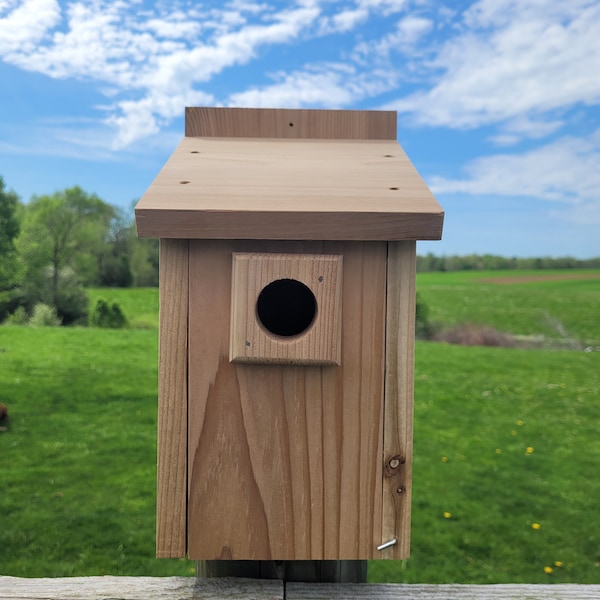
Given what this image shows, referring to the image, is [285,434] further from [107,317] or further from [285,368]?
[107,317]

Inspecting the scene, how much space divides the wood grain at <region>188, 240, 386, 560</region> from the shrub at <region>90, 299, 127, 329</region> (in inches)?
612

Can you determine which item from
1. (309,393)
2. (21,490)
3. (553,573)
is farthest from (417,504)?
(309,393)

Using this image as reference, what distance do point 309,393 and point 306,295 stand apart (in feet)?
1.72

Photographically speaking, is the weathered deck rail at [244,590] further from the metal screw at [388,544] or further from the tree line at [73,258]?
the tree line at [73,258]

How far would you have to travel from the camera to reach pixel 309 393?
4.67 feet

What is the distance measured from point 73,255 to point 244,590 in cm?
1931

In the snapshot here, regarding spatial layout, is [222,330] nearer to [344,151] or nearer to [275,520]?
[275,520]

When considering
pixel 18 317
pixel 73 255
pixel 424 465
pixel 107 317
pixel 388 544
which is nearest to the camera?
pixel 388 544

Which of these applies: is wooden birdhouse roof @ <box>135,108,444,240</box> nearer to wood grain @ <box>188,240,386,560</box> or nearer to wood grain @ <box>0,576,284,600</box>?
wood grain @ <box>188,240,386,560</box>

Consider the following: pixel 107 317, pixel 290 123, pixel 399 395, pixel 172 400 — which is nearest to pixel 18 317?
pixel 107 317

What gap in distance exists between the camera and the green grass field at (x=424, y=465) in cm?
438

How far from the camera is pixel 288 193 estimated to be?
1435 millimetres

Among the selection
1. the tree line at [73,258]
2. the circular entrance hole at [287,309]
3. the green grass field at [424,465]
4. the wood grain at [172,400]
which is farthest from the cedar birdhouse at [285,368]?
the tree line at [73,258]

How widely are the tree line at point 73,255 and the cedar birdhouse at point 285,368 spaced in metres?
15.1
